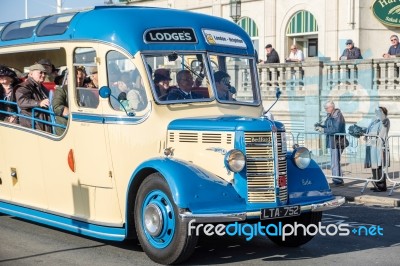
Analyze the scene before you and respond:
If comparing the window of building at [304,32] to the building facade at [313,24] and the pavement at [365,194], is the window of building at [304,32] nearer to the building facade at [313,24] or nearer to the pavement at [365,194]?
the building facade at [313,24]

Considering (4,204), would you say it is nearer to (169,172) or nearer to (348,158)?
(169,172)

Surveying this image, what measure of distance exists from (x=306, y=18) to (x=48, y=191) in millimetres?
19209

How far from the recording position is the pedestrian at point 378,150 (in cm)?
1595

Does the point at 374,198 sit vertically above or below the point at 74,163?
below

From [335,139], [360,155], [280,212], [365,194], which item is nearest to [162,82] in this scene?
[280,212]

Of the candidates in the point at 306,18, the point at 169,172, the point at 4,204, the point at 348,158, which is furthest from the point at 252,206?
the point at 306,18

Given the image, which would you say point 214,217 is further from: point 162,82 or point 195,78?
point 195,78

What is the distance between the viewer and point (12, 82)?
11.9 m

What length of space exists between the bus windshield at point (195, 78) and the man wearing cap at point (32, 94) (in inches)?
79.2

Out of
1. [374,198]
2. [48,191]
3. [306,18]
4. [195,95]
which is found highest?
[306,18]

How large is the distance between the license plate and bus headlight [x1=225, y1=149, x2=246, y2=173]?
1.74 ft

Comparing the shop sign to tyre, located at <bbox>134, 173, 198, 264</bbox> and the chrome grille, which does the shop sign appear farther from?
tyre, located at <bbox>134, 173, 198, 264</bbox>

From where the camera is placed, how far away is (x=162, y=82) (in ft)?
31.6

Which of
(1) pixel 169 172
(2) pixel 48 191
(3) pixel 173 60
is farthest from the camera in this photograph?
(2) pixel 48 191
